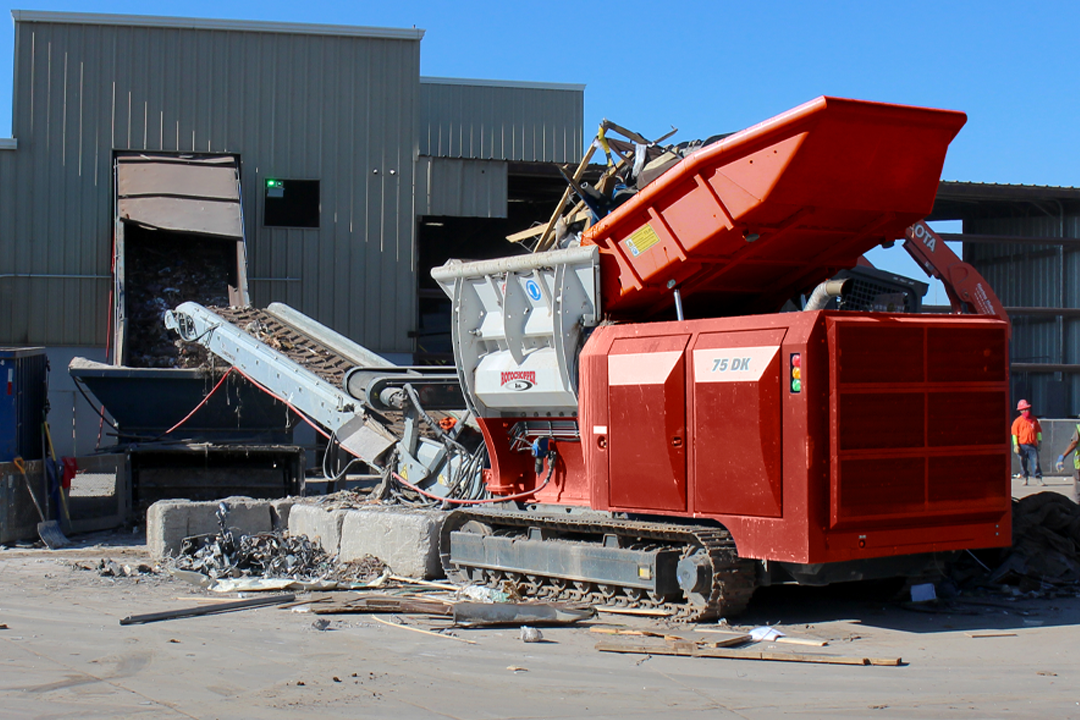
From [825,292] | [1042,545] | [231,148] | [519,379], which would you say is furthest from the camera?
[231,148]

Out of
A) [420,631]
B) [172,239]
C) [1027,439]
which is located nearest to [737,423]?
[420,631]

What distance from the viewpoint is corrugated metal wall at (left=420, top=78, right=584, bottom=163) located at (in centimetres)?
2531

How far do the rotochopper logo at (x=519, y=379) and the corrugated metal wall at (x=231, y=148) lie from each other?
1221 cm

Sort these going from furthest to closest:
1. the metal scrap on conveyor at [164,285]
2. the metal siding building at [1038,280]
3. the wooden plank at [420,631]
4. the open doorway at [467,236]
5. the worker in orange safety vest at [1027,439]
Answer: the metal siding building at [1038,280] → the open doorway at [467,236] → the worker in orange safety vest at [1027,439] → the metal scrap on conveyor at [164,285] → the wooden plank at [420,631]

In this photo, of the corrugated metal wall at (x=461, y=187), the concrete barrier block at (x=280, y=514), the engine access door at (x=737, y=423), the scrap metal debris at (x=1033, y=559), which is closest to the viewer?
the engine access door at (x=737, y=423)

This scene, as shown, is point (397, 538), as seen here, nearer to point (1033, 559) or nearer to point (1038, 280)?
point (1033, 559)

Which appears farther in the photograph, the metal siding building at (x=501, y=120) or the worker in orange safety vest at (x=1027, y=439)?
the metal siding building at (x=501, y=120)

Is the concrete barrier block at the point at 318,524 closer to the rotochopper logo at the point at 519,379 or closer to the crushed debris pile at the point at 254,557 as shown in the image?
the crushed debris pile at the point at 254,557

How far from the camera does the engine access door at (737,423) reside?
6.95m

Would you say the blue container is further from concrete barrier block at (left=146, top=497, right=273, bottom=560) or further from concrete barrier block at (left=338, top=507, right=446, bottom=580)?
concrete barrier block at (left=338, top=507, right=446, bottom=580)

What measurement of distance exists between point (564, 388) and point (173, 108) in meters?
14.1

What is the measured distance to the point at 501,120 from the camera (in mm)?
25609

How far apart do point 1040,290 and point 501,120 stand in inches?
542

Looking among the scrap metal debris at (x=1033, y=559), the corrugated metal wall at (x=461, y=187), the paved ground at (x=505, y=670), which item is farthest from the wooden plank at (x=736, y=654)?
the corrugated metal wall at (x=461, y=187)
